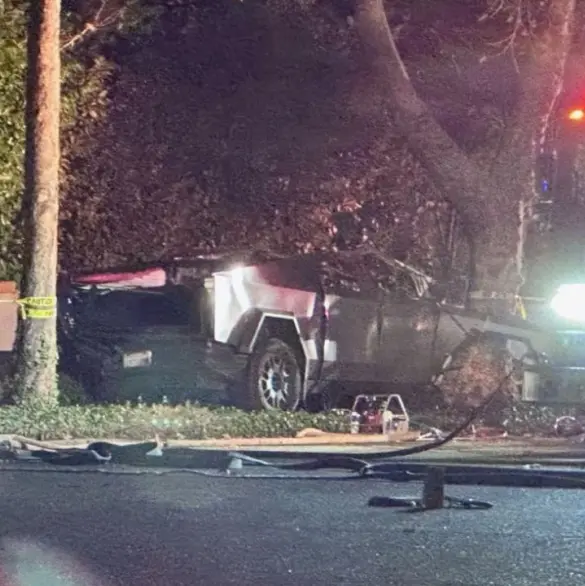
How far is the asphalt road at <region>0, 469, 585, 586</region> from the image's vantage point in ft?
20.4

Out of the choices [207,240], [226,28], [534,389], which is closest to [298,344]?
[534,389]

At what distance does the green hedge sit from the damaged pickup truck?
0.55m

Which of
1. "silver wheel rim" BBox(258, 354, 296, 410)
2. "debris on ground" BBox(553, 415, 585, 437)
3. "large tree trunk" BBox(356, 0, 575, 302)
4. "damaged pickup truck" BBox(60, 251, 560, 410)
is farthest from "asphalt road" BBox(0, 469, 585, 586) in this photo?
"large tree trunk" BBox(356, 0, 575, 302)

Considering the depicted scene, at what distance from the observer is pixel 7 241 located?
17.1 metres

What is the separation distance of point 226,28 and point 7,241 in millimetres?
4779

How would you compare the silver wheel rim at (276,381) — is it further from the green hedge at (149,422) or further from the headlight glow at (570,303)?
the headlight glow at (570,303)

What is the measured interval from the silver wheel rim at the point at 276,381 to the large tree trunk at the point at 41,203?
2241mm

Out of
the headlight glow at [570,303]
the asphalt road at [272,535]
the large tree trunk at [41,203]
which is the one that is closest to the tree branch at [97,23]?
the large tree trunk at [41,203]

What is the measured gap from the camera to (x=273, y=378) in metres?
15.4

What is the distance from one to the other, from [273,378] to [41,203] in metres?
3.11

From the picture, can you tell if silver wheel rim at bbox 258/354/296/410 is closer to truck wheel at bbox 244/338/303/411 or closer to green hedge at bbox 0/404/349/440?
truck wheel at bbox 244/338/303/411

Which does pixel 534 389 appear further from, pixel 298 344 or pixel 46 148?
pixel 46 148

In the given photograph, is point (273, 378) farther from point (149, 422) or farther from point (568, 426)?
point (568, 426)

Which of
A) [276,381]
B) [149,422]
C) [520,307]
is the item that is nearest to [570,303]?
[520,307]
